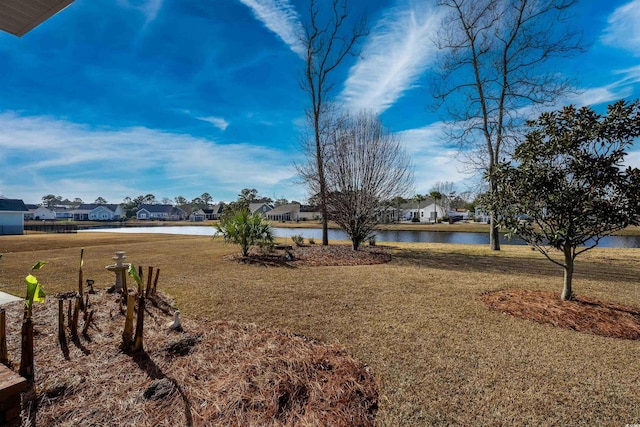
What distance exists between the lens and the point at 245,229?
957 cm

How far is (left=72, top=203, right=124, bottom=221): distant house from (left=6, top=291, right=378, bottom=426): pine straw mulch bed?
81.8m

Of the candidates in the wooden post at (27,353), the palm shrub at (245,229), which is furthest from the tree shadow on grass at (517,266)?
the wooden post at (27,353)

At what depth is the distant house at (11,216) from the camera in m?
24.3

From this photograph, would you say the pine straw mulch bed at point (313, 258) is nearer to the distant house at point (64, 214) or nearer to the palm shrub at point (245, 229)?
the palm shrub at point (245, 229)

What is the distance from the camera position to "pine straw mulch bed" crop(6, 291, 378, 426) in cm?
206

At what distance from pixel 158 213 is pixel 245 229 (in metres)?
77.4

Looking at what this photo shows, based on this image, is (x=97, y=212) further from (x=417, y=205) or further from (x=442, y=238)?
(x=442, y=238)

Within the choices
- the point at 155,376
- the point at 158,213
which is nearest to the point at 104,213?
the point at 158,213

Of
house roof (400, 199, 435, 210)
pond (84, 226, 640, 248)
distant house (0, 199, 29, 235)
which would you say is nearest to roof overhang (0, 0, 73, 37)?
pond (84, 226, 640, 248)

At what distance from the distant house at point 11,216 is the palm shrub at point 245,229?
2719 cm

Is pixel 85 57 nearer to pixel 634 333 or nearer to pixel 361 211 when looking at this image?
pixel 361 211

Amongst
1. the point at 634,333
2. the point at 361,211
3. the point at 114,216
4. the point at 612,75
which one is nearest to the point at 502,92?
the point at 612,75

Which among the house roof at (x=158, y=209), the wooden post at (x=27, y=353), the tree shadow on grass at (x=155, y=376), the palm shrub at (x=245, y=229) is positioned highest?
the house roof at (x=158, y=209)

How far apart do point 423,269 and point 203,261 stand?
22.6 ft
